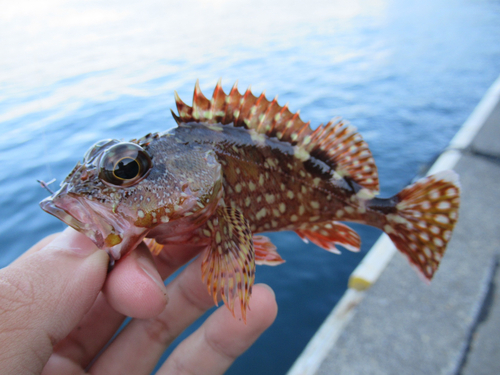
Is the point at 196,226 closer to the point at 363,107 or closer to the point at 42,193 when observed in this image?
the point at 42,193

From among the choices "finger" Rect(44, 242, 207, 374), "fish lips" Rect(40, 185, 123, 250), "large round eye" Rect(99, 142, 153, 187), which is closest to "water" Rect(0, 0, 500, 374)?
"finger" Rect(44, 242, 207, 374)

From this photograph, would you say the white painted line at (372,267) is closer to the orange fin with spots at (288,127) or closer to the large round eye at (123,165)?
the orange fin with spots at (288,127)

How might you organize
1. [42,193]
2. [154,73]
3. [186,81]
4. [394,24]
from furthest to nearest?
[394,24] → [154,73] → [186,81] → [42,193]

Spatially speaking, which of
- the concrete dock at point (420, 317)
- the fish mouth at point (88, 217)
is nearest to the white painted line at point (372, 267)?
the concrete dock at point (420, 317)

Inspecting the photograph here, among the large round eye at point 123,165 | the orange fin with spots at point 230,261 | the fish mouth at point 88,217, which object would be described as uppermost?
the large round eye at point 123,165

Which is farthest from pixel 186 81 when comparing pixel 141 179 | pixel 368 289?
pixel 141 179

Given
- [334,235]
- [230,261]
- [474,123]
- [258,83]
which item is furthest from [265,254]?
[258,83]
